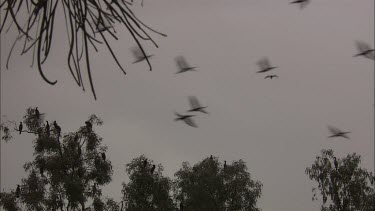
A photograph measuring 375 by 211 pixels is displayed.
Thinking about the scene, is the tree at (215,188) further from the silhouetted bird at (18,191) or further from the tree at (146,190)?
the silhouetted bird at (18,191)

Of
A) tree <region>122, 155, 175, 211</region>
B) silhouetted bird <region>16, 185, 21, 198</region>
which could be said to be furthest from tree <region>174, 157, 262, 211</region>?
silhouetted bird <region>16, 185, 21, 198</region>

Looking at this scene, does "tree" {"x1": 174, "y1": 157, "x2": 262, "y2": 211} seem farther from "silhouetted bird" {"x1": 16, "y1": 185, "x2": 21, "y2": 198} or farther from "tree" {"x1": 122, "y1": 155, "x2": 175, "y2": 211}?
"silhouetted bird" {"x1": 16, "y1": 185, "x2": 21, "y2": 198}

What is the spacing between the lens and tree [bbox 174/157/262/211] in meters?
42.1

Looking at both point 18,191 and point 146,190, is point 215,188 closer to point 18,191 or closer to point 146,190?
point 146,190

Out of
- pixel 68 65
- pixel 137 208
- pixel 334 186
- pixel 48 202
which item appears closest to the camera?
pixel 68 65

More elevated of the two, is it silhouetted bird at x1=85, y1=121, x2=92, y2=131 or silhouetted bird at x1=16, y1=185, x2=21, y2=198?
silhouetted bird at x1=85, y1=121, x2=92, y2=131

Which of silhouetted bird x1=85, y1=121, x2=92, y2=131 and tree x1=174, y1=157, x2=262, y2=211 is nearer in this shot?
silhouetted bird x1=85, y1=121, x2=92, y2=131

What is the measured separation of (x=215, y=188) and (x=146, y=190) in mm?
5701

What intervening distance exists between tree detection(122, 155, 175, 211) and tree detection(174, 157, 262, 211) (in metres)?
2.32

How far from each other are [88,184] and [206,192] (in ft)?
35.7

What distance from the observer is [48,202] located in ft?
108

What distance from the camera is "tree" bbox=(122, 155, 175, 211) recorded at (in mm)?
39000

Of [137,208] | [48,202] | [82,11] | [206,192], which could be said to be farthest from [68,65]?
[206,192]

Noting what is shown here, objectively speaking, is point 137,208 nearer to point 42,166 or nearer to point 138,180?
point 138,180
